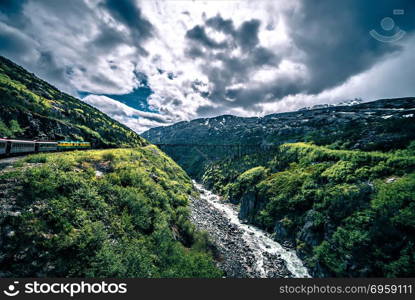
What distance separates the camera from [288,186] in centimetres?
4522

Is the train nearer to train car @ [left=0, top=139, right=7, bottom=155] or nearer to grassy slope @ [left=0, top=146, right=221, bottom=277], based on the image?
train car @ [left=0, top=139, right=7, bottom=155]

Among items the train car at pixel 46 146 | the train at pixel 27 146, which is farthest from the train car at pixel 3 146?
the train car at pixel 46 146

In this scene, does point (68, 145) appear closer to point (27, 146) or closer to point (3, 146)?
point (27, 146)

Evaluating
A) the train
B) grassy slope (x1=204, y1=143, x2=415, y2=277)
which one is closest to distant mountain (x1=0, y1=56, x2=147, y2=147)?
the train

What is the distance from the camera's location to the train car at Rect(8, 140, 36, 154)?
23358 millimetres

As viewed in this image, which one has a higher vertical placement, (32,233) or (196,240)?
(32,233)

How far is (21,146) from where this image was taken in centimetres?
2558

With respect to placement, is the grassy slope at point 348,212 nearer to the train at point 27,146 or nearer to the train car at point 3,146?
the train car at point 3,146

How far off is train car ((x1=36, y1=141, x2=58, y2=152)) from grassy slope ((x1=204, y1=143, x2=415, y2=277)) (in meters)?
50.6

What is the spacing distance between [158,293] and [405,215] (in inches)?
1209

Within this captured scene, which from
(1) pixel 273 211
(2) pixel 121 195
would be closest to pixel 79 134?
(2) pixel 121 195

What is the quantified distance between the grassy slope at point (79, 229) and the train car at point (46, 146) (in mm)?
12683

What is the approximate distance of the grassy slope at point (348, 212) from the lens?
2080cm

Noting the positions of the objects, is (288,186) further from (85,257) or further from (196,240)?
(85,257)
